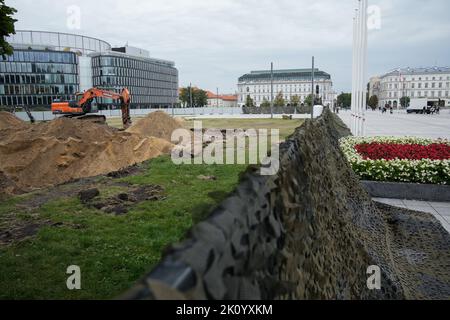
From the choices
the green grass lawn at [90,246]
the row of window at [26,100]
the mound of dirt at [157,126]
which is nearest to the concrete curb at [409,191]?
the green grass lawn at [90,246]

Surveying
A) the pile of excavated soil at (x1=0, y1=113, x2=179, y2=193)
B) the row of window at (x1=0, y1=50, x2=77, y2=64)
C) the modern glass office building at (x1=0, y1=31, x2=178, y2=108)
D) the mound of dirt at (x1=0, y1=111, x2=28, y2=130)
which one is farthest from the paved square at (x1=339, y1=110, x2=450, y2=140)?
the row of window at (x1=0, y1=50, x2=77, y2=64)

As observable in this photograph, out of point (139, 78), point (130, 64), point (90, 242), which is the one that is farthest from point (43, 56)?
point (90, 242)

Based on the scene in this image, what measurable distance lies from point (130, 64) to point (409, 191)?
355ft

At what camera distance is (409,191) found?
379 inches

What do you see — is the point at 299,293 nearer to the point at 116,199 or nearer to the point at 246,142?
the point at 116,199

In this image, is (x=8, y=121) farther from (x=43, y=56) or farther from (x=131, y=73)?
(x=131, y=73)

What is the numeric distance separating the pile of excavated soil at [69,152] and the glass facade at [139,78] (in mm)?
70386

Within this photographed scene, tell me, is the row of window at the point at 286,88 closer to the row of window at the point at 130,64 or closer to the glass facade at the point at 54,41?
the row of window at the point at 130,64

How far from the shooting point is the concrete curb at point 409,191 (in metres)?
9.37

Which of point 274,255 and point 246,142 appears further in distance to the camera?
point 246,142

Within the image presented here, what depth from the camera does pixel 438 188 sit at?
9.39 metres

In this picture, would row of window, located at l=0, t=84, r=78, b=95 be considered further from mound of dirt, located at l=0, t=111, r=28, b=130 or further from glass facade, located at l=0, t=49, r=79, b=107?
mound of dirt, located at l=0, t=111, r=28, b=130
